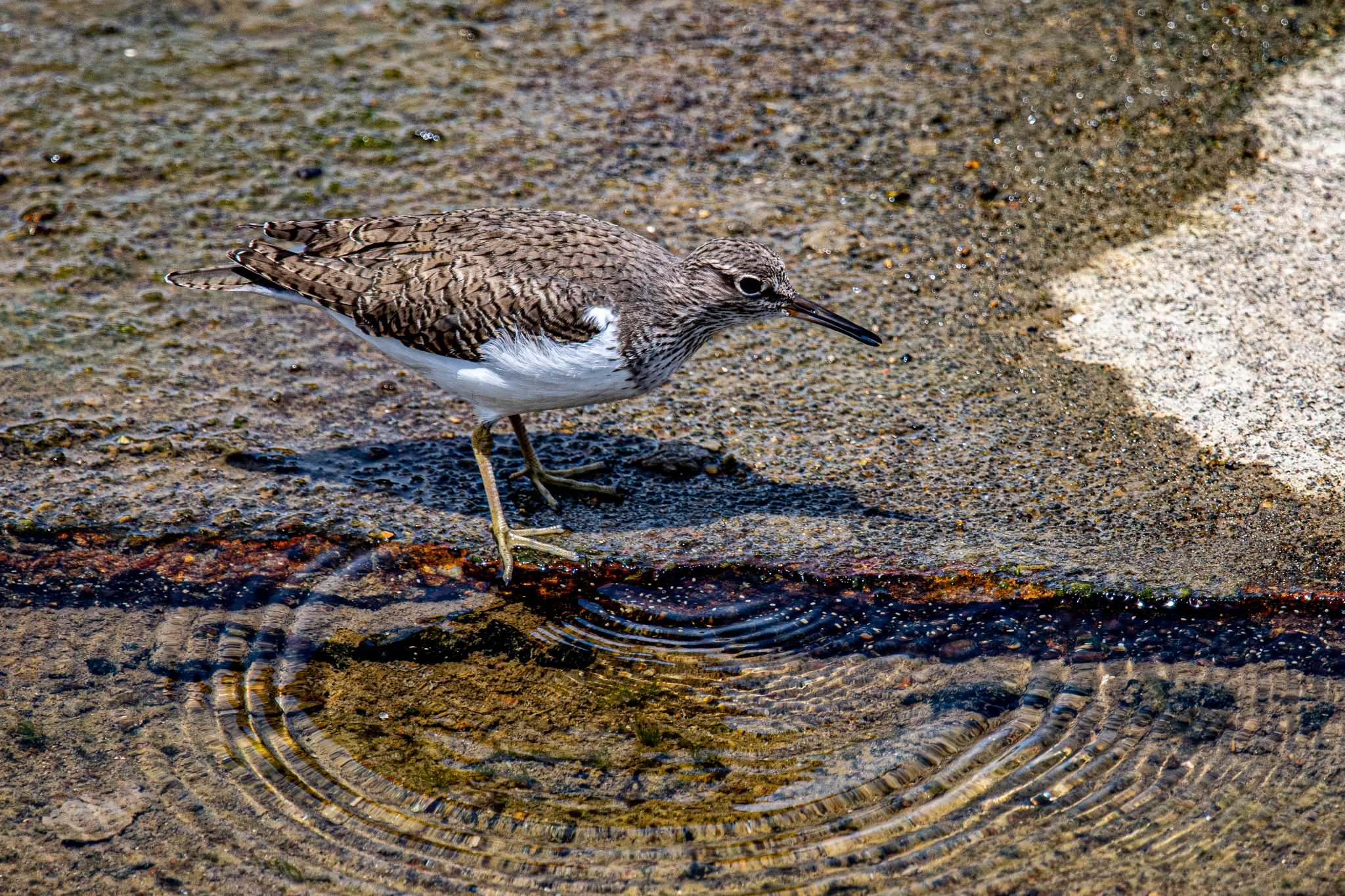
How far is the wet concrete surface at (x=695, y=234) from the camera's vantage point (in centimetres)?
538

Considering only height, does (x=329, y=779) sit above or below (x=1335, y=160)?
below

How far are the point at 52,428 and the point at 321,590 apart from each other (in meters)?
1.71

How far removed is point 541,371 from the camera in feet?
16.7

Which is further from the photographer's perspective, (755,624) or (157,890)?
(755,624)

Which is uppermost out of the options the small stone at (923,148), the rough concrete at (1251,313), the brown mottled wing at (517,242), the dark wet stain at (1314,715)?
the brown mottled wing at (517,242)

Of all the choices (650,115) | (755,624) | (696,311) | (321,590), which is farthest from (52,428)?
(650,115)

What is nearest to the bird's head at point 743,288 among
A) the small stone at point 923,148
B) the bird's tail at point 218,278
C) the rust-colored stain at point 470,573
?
the rust-colored stain at point 470,573

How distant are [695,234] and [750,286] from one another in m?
1.54

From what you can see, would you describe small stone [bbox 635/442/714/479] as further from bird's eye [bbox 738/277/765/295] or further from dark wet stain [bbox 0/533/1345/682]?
bird's eye [bbox 738/277/765/295]

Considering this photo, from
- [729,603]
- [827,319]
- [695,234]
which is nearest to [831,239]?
[695,234]

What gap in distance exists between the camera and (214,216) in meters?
7.07

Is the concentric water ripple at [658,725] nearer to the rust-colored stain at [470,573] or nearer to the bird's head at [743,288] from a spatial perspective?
the rust-colored stain at [470,573]

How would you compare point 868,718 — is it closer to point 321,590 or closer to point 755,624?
point 755,624

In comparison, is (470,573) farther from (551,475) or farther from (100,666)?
(100,666)
